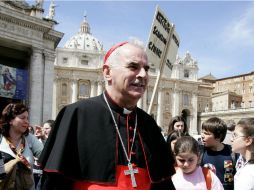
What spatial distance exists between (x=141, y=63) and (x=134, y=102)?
24 cm

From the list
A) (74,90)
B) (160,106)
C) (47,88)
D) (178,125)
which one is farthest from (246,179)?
(160,106)

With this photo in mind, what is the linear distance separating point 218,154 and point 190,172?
38.0 inches

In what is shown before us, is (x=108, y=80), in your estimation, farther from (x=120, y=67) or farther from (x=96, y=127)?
(x=96, y=127)

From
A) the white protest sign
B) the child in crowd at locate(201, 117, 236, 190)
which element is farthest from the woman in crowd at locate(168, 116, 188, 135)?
the child in crowd at locate(201, 117, 236, 190)

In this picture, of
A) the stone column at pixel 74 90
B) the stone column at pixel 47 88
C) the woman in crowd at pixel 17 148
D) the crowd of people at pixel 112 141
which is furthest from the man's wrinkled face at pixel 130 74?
the stone column at pixel 74 90

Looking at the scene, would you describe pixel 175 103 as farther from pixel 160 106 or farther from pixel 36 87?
pixel 36 87

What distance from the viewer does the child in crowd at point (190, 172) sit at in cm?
331

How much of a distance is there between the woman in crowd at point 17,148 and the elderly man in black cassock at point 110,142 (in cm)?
150

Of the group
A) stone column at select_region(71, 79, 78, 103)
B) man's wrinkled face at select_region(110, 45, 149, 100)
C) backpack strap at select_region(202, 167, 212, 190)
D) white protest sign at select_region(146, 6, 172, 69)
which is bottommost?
backpack strap at select_region(202, 167, 212, 190)

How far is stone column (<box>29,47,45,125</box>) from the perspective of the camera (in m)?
16.8

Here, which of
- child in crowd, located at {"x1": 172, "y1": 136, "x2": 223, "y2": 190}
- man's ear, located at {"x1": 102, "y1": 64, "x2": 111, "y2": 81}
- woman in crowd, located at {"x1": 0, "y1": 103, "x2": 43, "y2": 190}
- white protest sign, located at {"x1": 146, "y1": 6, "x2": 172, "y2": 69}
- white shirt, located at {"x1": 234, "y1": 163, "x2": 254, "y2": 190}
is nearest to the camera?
man's ear, located at {"x1": 102, "y1": 64, "x2": 111, "y2": 81}

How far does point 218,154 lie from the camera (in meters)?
4.23

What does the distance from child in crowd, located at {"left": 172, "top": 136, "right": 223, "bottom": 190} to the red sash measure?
111 cm

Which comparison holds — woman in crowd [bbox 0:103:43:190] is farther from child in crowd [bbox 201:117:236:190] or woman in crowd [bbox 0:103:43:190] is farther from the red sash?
child in crowd [bbox 201:117:236:190]
